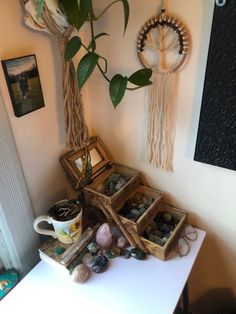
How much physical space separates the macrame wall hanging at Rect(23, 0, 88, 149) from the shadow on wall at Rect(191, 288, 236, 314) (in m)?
0.97

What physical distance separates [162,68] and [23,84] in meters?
0.46

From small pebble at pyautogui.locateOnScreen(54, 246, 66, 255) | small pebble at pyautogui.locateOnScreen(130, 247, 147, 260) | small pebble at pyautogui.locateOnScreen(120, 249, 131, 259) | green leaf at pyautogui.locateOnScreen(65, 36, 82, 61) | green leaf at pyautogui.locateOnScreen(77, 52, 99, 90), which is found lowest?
small pebble at pyautogui.locateOnScreen(120, 249, 131, 259)

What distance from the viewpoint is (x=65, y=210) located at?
1.01 m

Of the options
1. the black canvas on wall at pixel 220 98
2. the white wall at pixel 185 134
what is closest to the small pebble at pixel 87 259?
the white wall at pixel 185 134

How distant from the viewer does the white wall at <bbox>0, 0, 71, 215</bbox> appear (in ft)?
2.52

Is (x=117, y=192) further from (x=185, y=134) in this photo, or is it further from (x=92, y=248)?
(x=185, y=134)

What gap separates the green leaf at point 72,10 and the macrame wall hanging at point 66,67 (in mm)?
39

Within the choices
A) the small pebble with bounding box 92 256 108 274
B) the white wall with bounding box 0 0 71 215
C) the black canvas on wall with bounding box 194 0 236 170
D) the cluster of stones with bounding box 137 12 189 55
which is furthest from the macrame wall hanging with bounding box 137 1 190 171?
the small pebble with bounding box 92 256 108 274

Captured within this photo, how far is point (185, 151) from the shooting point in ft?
3.28

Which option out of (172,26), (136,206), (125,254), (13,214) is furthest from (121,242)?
(172,26)

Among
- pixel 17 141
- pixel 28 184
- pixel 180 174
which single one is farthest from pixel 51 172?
pixel 180 174

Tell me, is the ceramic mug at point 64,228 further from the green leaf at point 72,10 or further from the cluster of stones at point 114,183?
the green leaf at point 72,10

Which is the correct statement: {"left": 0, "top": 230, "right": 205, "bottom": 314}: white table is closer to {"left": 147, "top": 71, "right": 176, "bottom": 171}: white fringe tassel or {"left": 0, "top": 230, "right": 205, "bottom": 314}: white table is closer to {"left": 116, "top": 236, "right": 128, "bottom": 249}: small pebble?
{"left": 116, "top": 236, "right": 128, "bottom": 249}: small pebble

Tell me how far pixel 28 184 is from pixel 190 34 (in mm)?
752
